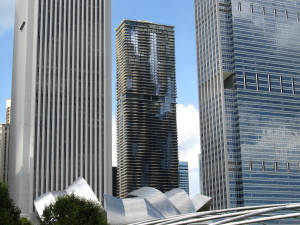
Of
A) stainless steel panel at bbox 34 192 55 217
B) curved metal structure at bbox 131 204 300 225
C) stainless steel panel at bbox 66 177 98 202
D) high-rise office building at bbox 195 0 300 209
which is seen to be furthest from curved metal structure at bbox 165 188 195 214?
high-rise office building at bbox 195 0 300 209

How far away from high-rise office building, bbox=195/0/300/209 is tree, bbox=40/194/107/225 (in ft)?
316

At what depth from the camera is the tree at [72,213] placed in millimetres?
60969

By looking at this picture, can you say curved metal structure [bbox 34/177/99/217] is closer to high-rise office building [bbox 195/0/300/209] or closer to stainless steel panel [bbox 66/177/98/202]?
stainless steel panel [bbox 66/177/98/202]

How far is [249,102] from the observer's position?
16488 cm

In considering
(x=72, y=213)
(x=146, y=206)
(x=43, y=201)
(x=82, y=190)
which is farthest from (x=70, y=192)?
(x=72, y=213)

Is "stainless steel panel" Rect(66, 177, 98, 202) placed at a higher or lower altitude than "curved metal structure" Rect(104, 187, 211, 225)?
higher

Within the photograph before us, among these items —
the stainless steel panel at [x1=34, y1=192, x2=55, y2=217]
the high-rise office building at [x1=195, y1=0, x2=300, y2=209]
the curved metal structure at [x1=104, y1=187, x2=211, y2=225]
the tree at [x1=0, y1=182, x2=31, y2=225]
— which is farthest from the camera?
the high-rise office building at [x1=195, y1=0, x2=300, y2=209]

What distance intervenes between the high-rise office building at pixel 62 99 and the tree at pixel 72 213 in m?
44.6

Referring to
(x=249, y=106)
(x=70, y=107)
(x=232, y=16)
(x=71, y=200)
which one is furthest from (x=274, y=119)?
(x=71, y=200)

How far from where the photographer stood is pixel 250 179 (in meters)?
157

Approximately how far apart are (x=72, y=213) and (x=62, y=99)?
57532 millimetres

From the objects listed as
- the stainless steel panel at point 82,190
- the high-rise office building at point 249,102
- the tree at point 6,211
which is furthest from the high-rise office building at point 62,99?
the high-rise office building at point 249,102

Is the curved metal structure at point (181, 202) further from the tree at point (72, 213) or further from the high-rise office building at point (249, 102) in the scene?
the high-rise office building at point (249, 102)

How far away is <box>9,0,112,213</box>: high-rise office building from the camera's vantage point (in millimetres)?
111688
